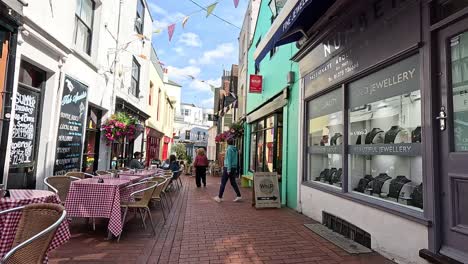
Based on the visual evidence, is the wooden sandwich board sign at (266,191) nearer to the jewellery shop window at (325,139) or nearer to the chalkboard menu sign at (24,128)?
the jewellery shop window at (325,139)

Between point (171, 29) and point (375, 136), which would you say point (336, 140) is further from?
point (171, 29)

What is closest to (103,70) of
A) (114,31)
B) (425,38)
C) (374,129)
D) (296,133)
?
(114,31)

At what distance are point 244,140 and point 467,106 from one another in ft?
37.6

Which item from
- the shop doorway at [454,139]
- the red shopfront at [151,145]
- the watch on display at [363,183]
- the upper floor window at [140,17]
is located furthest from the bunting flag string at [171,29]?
the red shopfront at [151,145]

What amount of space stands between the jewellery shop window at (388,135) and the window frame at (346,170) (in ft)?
0.22

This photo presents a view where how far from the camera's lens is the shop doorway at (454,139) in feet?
9.62

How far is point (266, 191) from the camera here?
7.29 metres

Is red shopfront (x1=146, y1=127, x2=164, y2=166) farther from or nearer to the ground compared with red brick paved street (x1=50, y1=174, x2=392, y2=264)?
farther from the ground

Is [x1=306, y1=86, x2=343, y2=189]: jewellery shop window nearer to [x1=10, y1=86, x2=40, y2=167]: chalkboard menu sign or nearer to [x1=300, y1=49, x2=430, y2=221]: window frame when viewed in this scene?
[x1=300, y1=49, x2=430, y2=221]: window frame

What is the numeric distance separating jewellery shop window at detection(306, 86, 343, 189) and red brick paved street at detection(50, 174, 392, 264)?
98cm

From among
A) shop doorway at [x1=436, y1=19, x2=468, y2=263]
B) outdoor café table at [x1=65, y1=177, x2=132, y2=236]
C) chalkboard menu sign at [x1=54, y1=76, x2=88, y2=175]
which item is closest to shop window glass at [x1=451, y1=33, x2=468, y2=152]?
shop doorway at [x1=436, y1=19, x2=468, y2=263]

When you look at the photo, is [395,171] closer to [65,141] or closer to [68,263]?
[68,263]

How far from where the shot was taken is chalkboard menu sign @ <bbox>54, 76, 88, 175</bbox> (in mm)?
6766

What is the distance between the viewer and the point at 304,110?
270 inches
